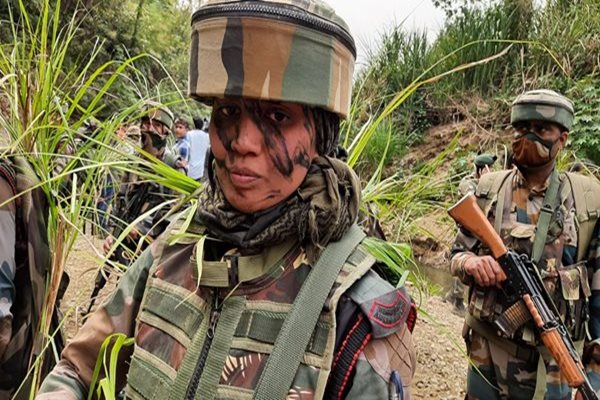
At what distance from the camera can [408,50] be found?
8609 millimetres

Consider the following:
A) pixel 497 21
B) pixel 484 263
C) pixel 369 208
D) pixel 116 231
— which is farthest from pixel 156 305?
pixel 497 21

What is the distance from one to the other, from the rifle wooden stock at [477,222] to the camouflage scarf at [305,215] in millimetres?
1689

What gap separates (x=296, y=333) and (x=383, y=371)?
0.18 m

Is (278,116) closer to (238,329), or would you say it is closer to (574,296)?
(238,329)

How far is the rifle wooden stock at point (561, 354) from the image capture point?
7.66 feet

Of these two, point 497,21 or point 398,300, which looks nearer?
point 398,300

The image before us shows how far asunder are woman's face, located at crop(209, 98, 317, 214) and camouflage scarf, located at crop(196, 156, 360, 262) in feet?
0.08

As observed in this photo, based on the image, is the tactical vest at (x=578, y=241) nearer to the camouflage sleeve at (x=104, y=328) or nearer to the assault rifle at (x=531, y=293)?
the assault rifle at (x=531, y=293)

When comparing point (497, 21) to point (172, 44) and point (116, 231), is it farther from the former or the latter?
point (116, 231)

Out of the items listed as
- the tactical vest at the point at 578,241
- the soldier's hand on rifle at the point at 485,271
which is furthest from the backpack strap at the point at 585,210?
the soldier's hand on rifle at the point at 485,271

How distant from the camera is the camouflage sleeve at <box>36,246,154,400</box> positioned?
4.20 ft

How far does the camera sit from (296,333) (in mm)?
998

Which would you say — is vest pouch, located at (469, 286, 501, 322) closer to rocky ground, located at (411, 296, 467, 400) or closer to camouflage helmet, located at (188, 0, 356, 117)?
rocky ground, located at (411, 296, 467, 400)

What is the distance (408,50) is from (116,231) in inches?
251
